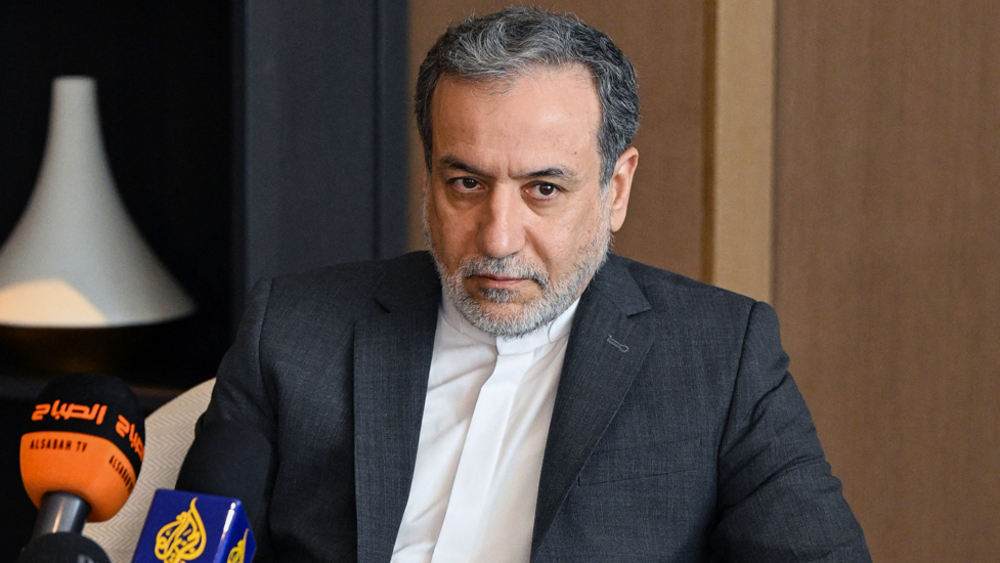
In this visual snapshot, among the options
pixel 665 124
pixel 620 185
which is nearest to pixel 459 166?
pixel 620 185

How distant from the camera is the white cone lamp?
1.81 m

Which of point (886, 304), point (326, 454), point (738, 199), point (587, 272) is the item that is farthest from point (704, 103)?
point (326, 454)

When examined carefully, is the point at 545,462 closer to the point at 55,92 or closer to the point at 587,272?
the point at 587,272

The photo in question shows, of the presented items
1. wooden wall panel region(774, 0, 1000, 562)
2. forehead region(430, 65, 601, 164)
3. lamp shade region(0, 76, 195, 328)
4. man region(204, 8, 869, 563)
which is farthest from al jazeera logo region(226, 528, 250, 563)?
wooden wall panel region(774, 0, 1000, 562)

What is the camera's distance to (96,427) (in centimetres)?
72

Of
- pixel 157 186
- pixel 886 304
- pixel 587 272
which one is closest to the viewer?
pixel 587 272

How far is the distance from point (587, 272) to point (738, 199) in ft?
2.14

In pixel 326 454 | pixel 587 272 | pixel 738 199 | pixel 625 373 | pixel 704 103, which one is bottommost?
pixel 326 454

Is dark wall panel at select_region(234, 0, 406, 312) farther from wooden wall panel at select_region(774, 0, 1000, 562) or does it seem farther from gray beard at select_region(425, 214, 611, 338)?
wooden wall panel at select_region(774, 0, 1000, 562)

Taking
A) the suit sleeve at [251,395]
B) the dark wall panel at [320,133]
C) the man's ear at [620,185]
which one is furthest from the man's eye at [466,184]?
the dark wall panel at [320,133]

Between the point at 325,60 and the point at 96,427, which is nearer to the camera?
the point at 96,427

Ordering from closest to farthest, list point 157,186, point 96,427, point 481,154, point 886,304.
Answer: point 96,427, point 481,154, point 886,304, point 157,186

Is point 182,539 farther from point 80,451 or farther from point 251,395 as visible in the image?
point 251,395

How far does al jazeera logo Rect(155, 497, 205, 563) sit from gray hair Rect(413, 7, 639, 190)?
72cm
